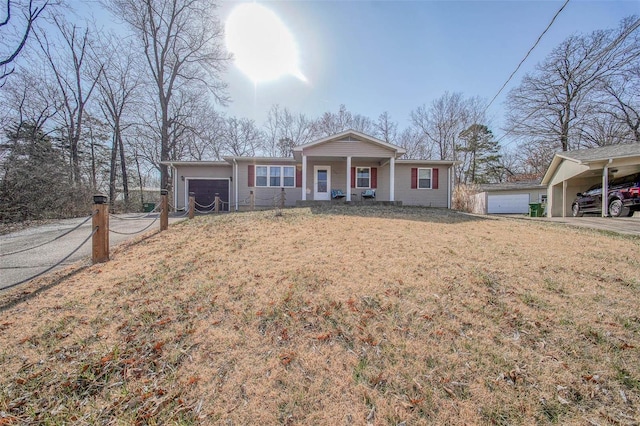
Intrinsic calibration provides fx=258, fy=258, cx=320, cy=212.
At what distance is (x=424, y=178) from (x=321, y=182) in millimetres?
5990

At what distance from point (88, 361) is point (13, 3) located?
17.9m

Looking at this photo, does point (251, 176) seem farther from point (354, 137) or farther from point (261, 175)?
point (354, 137)

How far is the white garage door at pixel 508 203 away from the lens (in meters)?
20.0

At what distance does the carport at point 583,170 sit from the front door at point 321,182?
11.1 m

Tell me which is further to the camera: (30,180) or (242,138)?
(242,138)

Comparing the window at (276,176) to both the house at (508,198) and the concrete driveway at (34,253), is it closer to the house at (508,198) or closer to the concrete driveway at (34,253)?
the concrete driveway at (34,253)

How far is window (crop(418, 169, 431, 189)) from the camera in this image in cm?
1493

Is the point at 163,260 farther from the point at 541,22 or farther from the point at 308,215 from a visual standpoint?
the point at 541,22

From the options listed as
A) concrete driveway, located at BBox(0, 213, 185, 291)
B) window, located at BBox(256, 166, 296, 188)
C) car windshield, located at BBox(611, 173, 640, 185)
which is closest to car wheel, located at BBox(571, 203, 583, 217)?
car windshield, located at BBox(611, 173, 640, 185)

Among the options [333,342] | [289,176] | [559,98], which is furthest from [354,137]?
[559,98]

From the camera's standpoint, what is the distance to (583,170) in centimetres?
1117

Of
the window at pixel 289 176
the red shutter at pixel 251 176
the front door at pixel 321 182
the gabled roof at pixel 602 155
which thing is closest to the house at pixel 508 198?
the gabled roof at pixel 602 155

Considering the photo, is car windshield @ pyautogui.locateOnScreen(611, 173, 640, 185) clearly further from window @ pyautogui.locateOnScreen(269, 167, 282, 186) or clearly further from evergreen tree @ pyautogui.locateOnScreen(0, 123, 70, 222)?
evergreen tree @ pyautogui.locateOnScreen(0, 123, 70, 222)

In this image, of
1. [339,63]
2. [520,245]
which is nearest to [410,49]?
[339,63]
